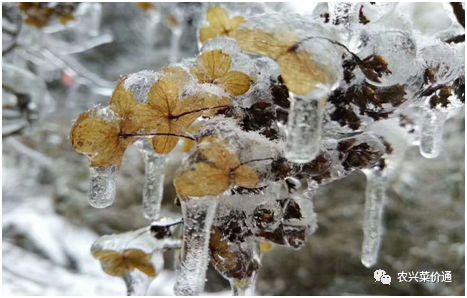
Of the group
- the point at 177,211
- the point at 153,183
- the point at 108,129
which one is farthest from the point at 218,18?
the point at 177,211

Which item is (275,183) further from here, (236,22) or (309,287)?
(309,287)

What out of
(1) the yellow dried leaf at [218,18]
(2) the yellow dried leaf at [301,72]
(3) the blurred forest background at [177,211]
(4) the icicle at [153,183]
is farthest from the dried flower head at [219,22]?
(3) the blurred forest background at [177,211]

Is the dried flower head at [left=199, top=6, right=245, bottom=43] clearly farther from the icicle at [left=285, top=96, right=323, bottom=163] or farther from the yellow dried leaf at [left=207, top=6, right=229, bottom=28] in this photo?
the icicle at [left=285, top=96, right=323, bottom=163]

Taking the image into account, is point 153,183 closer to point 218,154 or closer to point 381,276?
point 218,154

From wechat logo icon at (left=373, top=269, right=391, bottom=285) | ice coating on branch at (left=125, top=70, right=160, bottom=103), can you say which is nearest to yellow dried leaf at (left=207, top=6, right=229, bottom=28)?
ice coating on branch at (left=125, top=70, right=160, bottom=103)

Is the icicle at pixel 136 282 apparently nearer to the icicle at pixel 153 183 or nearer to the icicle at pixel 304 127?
the icicle at pixel 153 183

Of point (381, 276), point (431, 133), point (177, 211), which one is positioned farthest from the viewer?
point (177, 211)

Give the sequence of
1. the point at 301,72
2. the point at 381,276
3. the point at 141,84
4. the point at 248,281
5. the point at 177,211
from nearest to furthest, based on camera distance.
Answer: the point at 301,72 < the point at 141,84 < the point at 248,281 < the point at 381,276 < the point at 177,211
